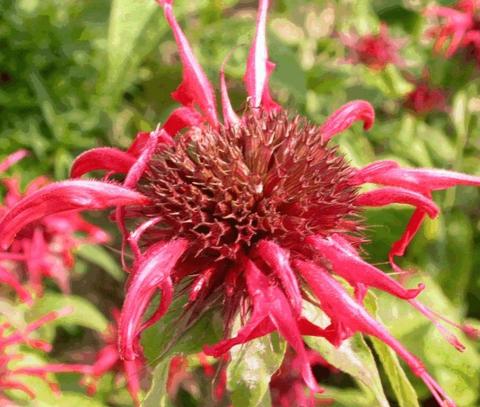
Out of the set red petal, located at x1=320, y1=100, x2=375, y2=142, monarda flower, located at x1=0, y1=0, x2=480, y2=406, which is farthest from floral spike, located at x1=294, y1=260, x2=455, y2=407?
red petal, located at x1=320, y1=100, x2=375, y2=142

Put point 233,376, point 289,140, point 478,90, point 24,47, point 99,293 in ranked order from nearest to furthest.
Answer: point 233,376 < point 289,140 < point 478,90 < point 24,47 < point 99,293

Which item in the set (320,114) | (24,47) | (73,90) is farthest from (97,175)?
(320,114)

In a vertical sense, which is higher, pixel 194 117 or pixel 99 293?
pixel 194 117

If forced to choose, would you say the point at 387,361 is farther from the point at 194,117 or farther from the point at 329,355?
the point at 194,117

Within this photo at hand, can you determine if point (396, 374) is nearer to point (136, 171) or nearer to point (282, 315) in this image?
point (282, 315)

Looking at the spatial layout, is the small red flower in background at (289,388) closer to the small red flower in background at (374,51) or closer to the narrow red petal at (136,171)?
the narrow red petal at (136,171)

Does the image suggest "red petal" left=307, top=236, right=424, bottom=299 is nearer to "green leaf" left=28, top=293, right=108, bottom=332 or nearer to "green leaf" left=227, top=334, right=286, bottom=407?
"green leaf" left=227, top=334, right=286, bottom=407

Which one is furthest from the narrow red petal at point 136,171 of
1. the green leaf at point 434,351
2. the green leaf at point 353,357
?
the green leaf at point 434,351

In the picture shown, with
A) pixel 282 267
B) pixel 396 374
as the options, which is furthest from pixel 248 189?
pixel 396 374
